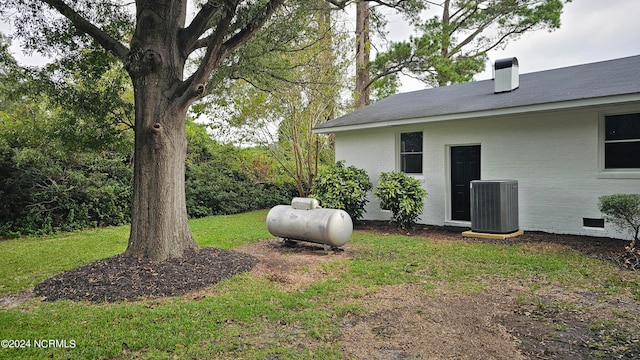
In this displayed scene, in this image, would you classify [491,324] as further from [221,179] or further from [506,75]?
[221,179]

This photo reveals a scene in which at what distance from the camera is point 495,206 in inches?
322

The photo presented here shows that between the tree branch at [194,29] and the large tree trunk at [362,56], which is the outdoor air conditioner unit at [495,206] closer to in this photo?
the tree branch at [194,29]

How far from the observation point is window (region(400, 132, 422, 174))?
10617 mm

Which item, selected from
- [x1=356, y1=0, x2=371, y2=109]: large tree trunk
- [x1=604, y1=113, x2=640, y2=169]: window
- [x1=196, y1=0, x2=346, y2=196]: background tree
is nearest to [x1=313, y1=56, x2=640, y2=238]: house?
[x1=604, y1=113, x2=640, y2=169]: window

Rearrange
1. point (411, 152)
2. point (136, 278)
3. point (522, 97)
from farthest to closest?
point (411, 152) → point (522, 97) → point (136, 278)

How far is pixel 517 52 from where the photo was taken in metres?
17.1

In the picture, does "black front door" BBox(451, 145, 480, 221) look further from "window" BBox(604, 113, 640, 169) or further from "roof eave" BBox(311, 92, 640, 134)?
"window" BBox(604, 113, 640, 169)

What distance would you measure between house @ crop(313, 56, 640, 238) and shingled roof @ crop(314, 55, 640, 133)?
25mm

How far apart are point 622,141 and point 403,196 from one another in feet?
14.8

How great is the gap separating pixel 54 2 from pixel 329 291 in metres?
5.76

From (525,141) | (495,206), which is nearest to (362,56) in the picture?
(525,141)

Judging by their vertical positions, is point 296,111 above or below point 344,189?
above

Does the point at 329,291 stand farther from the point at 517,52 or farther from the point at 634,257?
the point at 517,52

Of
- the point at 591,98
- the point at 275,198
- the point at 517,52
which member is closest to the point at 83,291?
the point at 591,98
